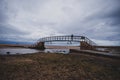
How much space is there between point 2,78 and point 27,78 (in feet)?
4.05

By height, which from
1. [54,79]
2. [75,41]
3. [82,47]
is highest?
[75,41]

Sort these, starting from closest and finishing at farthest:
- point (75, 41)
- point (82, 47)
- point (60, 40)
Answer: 1. point (82, 47)
2. point (75, 41)
3. point (60, 40)

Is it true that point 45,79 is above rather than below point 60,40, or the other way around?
below

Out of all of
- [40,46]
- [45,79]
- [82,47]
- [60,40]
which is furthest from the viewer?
[40,46]

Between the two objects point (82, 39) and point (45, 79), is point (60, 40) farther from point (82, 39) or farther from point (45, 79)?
point (45, 79)

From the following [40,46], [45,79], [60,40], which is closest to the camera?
[45,79]

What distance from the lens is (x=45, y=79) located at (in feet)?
14.5

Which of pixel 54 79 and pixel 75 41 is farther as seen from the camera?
pixel 75 41

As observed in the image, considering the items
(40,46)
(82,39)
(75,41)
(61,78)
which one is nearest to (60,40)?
(75,41)

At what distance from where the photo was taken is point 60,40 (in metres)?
25.8

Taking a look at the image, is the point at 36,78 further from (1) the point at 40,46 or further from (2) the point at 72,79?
(1) the point at 40,46

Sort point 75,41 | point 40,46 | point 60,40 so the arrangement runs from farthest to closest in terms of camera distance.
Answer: point 40,46 → point 60,40 → point 75,41

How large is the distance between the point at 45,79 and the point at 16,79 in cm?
143

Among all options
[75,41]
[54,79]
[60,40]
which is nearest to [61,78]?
[54,79]
